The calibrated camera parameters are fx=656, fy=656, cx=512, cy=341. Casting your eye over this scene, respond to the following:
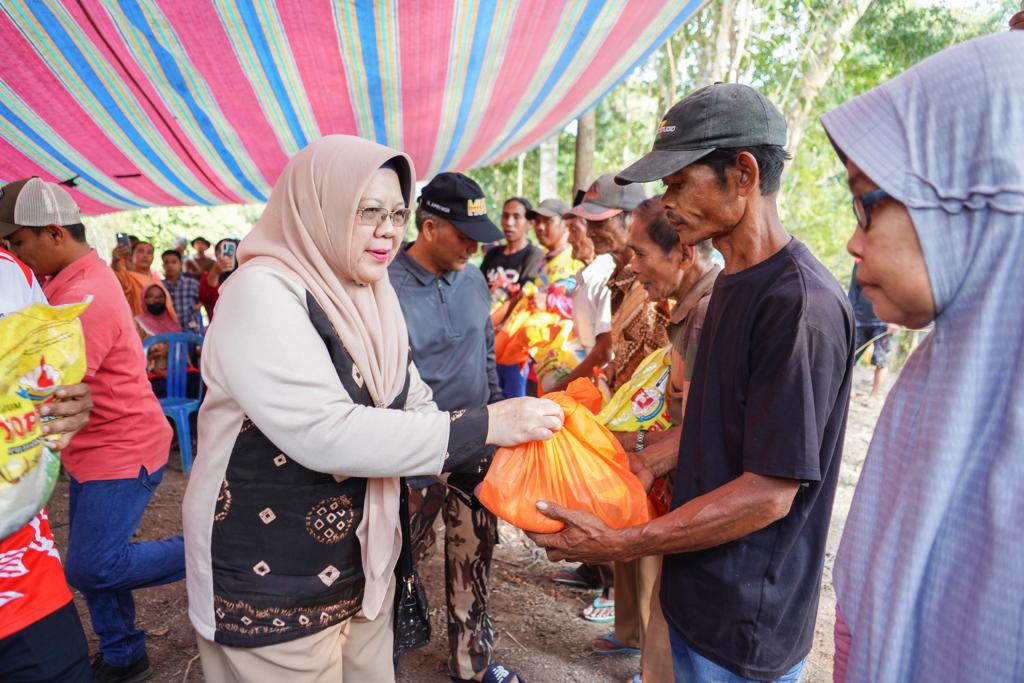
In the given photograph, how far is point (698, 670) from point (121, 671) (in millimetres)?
2927

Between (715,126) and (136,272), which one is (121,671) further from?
(136,272)

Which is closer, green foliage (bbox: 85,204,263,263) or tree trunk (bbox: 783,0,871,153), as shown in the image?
tree trunk (bbox: 783,0,871,153)

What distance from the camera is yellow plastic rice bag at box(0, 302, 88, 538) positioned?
1.35 metres

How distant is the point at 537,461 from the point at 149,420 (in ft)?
7.35

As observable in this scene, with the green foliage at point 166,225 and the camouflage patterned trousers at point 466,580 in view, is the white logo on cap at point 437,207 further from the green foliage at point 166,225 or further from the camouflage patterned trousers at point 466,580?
the green foliage at point 166,225

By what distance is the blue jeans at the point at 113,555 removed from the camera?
9.62 feet

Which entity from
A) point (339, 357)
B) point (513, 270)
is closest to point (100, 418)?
point (339, 357)

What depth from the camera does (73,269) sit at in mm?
2955

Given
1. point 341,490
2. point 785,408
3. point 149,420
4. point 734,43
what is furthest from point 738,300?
point 734,43

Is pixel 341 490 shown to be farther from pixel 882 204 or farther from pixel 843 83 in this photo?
pixel 843 83

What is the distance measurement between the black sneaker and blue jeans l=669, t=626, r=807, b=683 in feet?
9.16

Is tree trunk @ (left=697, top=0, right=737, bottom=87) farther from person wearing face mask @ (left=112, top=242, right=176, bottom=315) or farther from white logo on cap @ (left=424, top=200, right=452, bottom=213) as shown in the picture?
person wearing face mask @ (left=112, top=242, right=176, bottom=315)

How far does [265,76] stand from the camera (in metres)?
4.00

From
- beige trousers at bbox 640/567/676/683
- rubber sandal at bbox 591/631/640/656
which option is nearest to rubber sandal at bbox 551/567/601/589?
rubber sandal at bbox 591/631/640/656
